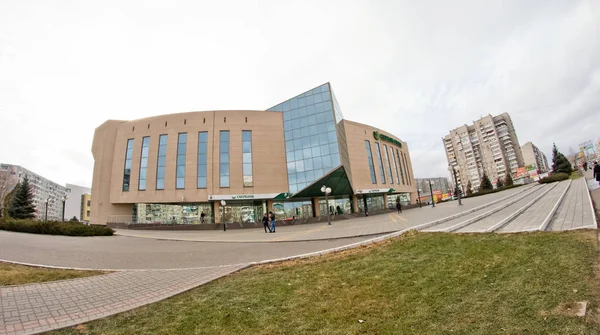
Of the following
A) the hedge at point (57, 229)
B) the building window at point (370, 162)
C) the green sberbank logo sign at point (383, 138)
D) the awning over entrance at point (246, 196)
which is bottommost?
the hedge at point (57, 229)

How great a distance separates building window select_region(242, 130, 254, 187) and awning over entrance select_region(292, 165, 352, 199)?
253 inches

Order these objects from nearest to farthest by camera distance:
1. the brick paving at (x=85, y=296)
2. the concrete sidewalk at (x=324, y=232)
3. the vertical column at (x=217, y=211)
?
the brick paving at (x=85, y=296) < the concrete sidewalk at (x=324, y=232) < the vertical column at (x=217, y=211)

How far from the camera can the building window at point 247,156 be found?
1392 inches

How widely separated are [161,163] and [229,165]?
9406 millimetres

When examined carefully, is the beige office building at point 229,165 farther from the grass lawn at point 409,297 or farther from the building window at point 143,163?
the grass lawn at point 409,297

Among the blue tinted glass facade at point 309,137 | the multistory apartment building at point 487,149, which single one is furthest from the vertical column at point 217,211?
the multistory apartment building at point 487,149

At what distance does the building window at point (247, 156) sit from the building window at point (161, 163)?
35.0ft

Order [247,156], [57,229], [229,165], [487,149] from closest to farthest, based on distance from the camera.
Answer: [57,229], [229,165], [247,156], [487,149]

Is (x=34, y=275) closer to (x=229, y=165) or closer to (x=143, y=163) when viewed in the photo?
(x=229, y=165)

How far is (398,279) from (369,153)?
38928 millimetres

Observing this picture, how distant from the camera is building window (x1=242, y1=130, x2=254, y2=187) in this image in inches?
1392

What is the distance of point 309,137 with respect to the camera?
37.2 meters

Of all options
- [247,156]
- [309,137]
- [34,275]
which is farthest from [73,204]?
[34,275]

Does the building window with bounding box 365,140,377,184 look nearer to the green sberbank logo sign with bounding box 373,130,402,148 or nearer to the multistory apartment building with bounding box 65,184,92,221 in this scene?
the green sberbank logo sign with bounding box 373,130,402,148
